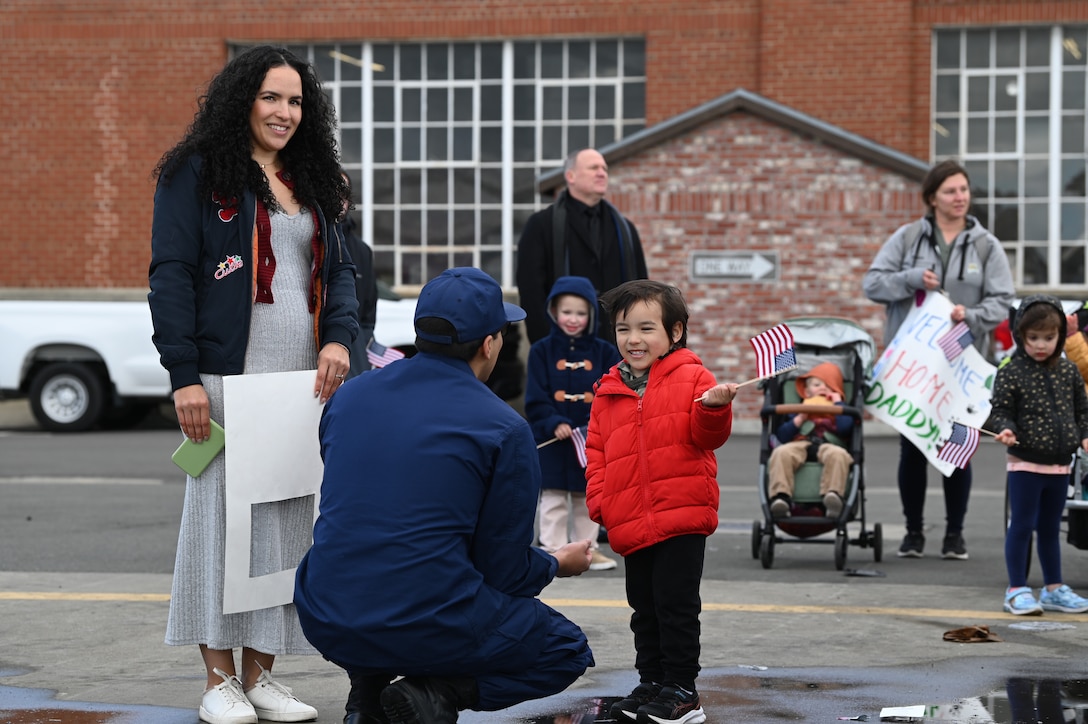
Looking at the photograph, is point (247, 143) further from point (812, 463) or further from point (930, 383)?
point (930, 383)

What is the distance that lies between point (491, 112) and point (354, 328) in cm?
1616

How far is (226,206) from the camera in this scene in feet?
16.6

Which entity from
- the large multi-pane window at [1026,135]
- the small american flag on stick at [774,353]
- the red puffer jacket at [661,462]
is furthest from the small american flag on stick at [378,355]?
the large multi-pane window at [1026,135]

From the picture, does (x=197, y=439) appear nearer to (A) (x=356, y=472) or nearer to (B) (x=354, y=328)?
(B) (x=354, y=328)

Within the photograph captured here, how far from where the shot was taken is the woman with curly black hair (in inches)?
197

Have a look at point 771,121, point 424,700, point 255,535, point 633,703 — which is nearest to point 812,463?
point 633,703

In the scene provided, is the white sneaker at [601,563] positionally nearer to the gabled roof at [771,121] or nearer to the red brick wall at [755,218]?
the red brick wall at [755,218]

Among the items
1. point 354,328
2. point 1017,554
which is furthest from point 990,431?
point 354,328

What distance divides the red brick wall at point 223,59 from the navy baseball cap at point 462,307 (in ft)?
54.4

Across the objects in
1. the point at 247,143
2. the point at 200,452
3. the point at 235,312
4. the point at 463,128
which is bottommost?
the point at 200,452

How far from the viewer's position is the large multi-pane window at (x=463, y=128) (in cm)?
2100

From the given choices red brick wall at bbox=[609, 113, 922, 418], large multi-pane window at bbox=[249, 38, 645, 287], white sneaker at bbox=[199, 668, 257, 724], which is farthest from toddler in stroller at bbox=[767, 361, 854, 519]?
large multi-pane window at bbox=[249, 38, 645, 287]

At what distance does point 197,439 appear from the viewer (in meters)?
5.01

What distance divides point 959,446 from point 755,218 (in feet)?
33.4
